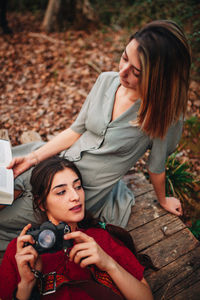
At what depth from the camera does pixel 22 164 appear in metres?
2.14

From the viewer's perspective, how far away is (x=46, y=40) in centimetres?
598

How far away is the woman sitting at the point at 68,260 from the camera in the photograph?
1382mm

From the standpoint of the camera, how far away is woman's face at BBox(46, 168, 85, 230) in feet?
5.69

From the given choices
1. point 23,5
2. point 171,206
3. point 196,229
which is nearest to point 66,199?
point 171,206

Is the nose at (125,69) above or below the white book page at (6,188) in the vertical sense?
above

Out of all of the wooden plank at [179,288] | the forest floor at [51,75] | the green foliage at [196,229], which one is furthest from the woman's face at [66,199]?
the forest floor at [51,75]

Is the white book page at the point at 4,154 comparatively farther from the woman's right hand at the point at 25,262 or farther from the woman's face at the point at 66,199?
the woman's right hand at the point at 25,262

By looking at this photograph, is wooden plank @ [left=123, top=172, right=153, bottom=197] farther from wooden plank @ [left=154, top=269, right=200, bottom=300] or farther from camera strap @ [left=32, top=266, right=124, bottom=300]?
camera strap @ [left=32, top=266, right=124, bottom=300]

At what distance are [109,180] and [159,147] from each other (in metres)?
0.55

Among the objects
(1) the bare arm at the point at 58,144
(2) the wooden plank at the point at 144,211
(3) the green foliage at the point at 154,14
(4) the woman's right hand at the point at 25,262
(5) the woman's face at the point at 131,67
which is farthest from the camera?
(3) the green foliage at the point at 154,14

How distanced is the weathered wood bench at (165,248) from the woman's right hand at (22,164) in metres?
1.20

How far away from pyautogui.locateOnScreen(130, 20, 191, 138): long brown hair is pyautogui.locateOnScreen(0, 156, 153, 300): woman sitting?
0.84 meters

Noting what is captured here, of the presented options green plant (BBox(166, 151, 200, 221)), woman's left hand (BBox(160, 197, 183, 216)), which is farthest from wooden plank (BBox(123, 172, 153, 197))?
green plant (BBox(166, 151, 200, 221))

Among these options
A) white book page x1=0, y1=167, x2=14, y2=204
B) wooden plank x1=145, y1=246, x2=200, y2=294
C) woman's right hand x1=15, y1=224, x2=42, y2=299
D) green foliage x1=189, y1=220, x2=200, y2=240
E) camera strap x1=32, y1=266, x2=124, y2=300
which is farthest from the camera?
green foliage x1=189, y1=220, x2=200, y2=240
